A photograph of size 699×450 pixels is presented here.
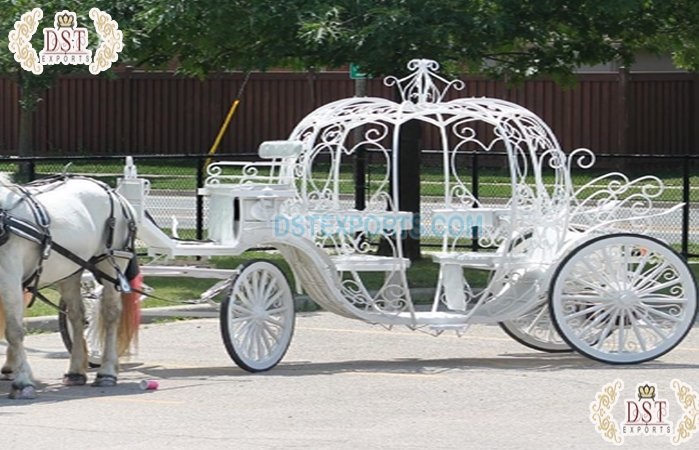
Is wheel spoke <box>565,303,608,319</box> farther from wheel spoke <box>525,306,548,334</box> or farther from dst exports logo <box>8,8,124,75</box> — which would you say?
dst exports logo <box>8,8,124,75</box>

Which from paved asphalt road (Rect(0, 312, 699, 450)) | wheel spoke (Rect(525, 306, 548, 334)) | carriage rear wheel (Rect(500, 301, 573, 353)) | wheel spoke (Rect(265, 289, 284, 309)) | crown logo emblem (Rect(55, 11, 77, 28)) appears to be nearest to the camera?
paved asphalt road (Rect(0, 312, 699, 450))

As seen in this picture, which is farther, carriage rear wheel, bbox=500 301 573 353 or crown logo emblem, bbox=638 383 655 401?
carriage rear wheel, bbox=500 301 573 353

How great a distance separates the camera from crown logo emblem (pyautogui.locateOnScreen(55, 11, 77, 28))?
683 inches

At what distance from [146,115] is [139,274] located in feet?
92.4

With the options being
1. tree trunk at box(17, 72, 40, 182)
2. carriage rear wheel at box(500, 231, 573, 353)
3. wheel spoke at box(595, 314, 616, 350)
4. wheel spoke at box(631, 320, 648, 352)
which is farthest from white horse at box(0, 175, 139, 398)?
tree trunk at box(17, 72, 40, 182)

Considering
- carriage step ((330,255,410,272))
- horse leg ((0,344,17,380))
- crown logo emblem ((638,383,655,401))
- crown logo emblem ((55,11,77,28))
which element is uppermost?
crown logo emblem ((55,11,77,28))

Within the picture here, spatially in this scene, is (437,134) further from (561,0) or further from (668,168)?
(561,0)

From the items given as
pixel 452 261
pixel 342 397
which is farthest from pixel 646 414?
pixel 452 261

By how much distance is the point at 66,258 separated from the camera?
1159cm

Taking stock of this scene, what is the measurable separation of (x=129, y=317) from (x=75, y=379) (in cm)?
72

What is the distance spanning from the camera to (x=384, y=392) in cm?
1135

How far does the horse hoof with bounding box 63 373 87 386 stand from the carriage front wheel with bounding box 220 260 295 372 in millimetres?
1114

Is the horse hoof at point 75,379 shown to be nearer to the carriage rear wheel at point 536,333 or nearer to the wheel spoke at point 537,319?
the carriage rear wheel at point 536,333

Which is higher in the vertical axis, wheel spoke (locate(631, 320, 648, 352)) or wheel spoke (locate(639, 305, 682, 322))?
wheel spoke (locate(639, 305, 682, 322))
